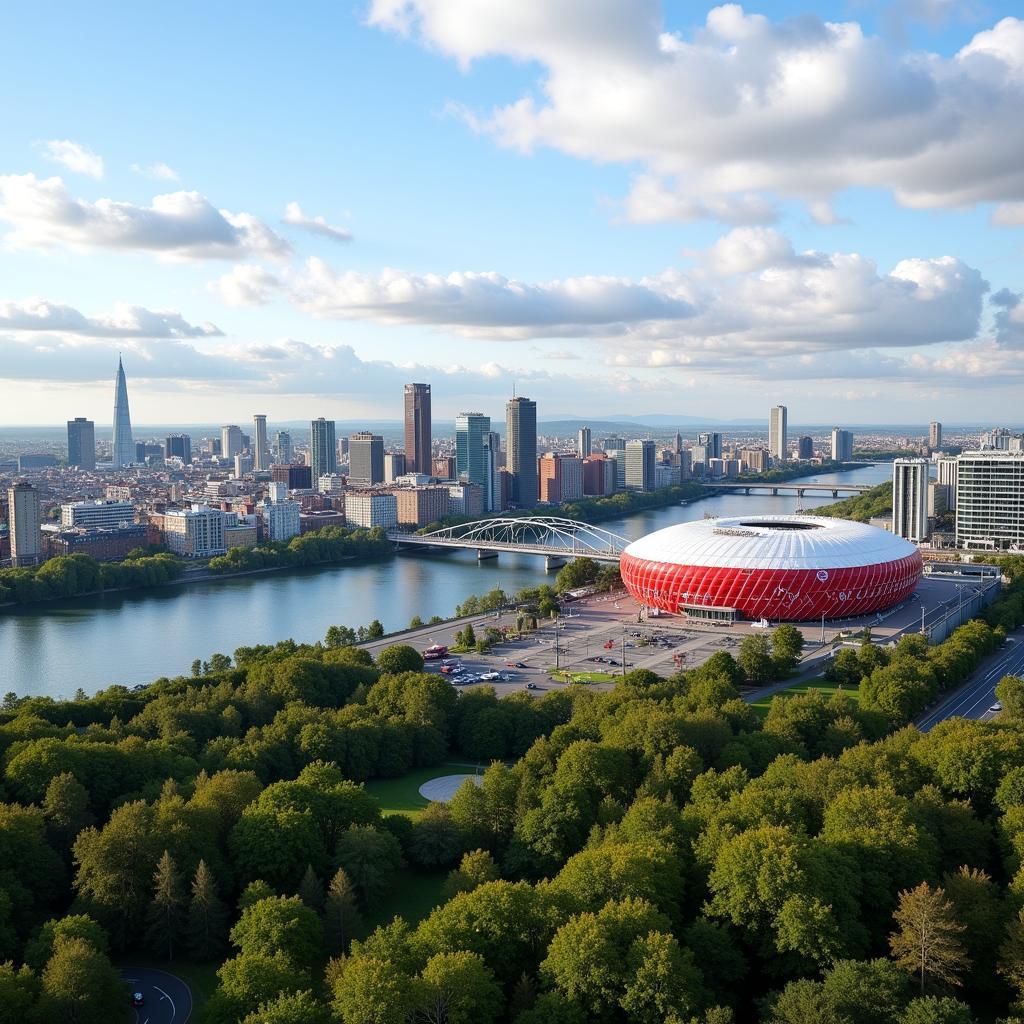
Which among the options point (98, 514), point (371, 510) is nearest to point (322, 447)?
point (371, 510)

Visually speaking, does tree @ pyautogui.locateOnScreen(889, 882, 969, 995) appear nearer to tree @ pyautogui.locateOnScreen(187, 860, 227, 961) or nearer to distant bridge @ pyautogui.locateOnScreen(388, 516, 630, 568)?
tree @ pyautogui.locateOnScreen(187, 860, 227, 961)

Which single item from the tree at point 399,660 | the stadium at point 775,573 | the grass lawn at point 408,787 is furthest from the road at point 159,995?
the stadium at point 775,573

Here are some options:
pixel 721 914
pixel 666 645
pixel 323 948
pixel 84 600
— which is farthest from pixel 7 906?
pixel 84 600

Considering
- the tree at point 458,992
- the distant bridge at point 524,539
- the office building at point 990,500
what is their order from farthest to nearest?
the distant bridge at point 524,539 → the office building at point 990,500 → the tree at point 458,992

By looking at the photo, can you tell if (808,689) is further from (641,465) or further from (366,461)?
(366,461)

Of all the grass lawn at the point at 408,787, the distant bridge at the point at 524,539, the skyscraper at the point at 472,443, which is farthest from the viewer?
the skyscraper at the point at 472,443

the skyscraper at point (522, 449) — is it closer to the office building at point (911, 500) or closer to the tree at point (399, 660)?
the office building at point (911, 500)

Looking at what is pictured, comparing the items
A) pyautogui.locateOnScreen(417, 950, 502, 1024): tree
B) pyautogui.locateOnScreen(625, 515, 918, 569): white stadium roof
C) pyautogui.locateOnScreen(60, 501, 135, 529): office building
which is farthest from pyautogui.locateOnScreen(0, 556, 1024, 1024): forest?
pyautogui.locateOnScreen(60, 501, 135, 529): office building
